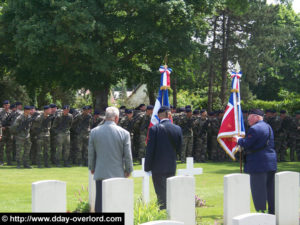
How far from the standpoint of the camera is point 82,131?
16.5 metres

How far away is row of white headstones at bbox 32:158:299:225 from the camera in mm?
4449

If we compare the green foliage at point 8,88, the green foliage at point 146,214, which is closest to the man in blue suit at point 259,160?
the green foliage at point 146,214

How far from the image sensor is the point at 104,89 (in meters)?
25.9

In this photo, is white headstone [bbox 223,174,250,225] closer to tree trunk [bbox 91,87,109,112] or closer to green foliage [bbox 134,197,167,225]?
green foliage [bbox 134,197,167,225]

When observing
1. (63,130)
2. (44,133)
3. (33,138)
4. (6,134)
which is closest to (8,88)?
(6,134)

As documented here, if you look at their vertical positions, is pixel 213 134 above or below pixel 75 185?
above

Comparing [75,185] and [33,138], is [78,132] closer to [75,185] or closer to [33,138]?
[33,138]

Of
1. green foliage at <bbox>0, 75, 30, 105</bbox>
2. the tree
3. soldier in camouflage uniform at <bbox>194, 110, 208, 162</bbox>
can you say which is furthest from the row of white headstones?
green foliage at <bbox>0, 75, 30, 105</bbox>

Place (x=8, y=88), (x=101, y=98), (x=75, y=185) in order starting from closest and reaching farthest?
(x=75, y=185) < (x=101, y=98) < (x=8, y=88)

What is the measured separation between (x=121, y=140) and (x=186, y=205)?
181 centimetres

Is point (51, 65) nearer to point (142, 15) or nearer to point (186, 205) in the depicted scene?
point (142, 15)

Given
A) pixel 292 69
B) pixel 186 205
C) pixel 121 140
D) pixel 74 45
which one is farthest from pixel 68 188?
pixel 292 69

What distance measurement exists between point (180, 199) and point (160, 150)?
2349mm

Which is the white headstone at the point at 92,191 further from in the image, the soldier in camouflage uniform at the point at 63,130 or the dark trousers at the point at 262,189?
the soldier in camouflage uniform at the point at 63,130
